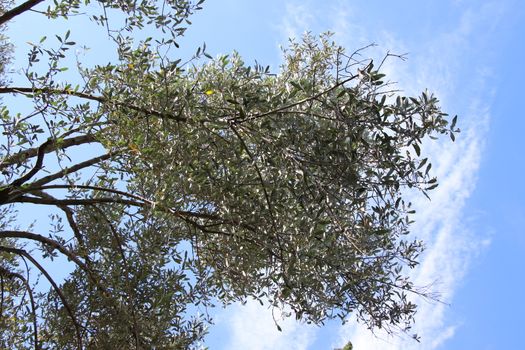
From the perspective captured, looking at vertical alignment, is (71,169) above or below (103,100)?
above

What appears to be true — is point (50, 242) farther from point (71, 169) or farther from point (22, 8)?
point (22, 8)

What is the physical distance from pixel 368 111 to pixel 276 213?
1.64 metres

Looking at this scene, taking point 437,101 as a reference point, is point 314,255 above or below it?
below

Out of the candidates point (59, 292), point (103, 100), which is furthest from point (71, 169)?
point (103, 100)

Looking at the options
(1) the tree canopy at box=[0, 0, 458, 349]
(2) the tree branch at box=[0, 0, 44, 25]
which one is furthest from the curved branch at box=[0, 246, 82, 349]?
(2) the tree branch at box=[0, 0, 44, 25]

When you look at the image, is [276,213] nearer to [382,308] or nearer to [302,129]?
[302,129]

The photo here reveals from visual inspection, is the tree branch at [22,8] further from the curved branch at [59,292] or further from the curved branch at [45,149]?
the curved branch at [59,292]

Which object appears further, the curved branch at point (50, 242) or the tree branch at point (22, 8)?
the curved branch at point (50, 242)

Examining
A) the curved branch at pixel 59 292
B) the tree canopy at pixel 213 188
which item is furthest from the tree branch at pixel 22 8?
the curved branch at pixel 59 292

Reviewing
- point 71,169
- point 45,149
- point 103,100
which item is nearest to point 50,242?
point 71,169

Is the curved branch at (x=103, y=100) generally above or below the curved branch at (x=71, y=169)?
below

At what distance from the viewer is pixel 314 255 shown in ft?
16.6

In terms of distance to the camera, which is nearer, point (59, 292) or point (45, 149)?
point (45, 149)

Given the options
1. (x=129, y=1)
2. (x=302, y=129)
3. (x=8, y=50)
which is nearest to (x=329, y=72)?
(x=129, y=1)
